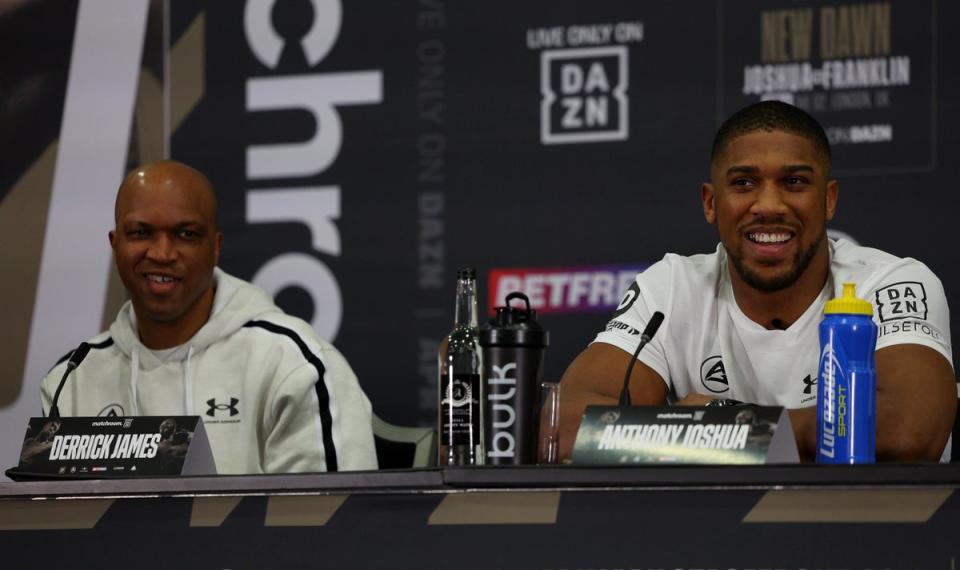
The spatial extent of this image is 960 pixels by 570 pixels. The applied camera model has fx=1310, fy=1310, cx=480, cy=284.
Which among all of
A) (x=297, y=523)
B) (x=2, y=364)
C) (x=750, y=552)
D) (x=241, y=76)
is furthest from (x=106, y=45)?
(x=750, y=552)

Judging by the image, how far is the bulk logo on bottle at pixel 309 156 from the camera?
3.30 m

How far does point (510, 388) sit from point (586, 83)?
1.64 metres

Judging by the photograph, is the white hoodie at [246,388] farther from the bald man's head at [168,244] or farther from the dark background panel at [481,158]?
the dark background panel at [481,158]

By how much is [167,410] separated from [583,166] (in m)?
1.16

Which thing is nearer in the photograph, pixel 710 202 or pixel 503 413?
pixel 503 413

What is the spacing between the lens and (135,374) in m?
2.67

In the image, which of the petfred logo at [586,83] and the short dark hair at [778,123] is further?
the petfred logo at [586,83]

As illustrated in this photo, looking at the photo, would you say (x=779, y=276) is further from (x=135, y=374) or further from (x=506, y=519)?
(x=135, y=374)

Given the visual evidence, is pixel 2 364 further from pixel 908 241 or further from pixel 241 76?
pixel 908 241

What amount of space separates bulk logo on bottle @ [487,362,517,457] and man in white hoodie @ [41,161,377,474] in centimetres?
90

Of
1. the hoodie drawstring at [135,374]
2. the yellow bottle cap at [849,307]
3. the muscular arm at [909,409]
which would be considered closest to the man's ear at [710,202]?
the muscular arm at [909,409]

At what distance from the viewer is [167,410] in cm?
263

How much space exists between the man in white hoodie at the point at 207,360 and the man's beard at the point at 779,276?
31.7 inches

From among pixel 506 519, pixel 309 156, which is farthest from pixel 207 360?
pixel 506 519
